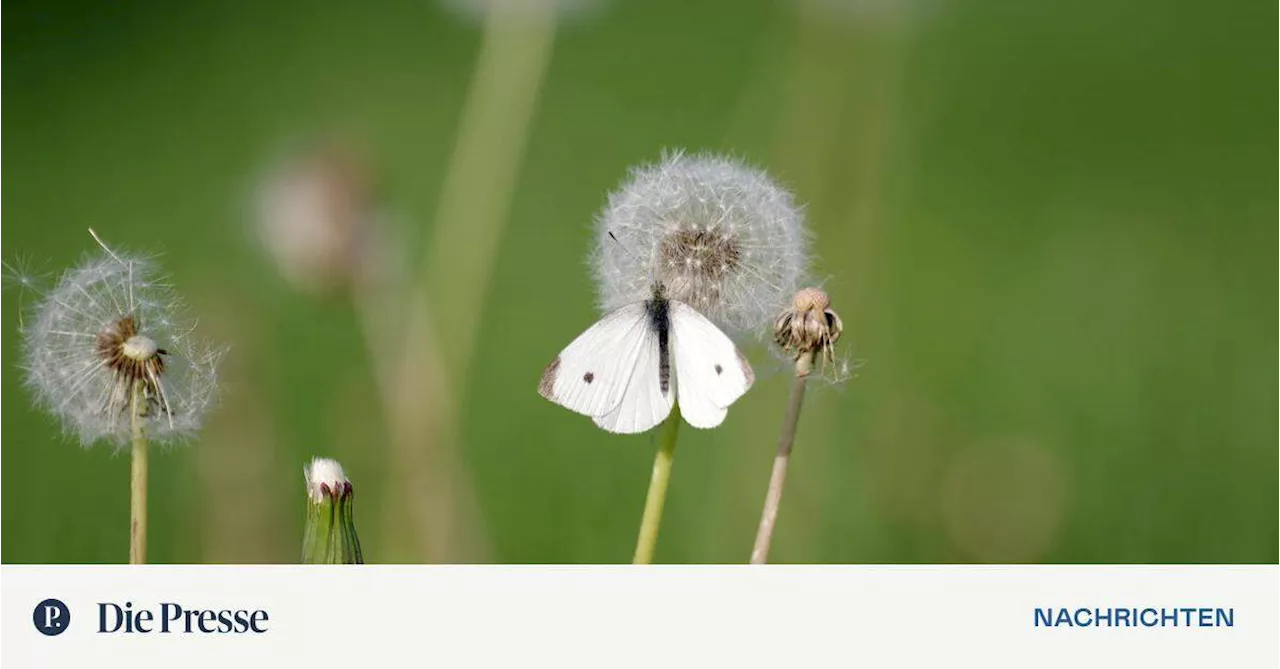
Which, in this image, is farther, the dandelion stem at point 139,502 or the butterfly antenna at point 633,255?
the butterfly antenna at point 633,255

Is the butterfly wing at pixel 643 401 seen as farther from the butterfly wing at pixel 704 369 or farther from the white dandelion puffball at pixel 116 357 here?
the white dandelion puffball at pixel 116 357

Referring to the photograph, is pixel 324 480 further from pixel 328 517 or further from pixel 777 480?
pixel 777 480

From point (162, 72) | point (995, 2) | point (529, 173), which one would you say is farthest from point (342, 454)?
point (995, 2)

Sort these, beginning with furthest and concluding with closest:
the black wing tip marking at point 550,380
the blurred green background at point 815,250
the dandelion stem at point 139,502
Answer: the blurred green background at point 815,250 < the black wing tip marking at point 550,380 < the dandelion stem at point 139,502

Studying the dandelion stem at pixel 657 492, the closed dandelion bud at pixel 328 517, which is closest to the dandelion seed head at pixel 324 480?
the closed dandelion bud at pixel 328 517

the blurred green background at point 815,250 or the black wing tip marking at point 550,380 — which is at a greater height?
the blurred green background at point 815,250

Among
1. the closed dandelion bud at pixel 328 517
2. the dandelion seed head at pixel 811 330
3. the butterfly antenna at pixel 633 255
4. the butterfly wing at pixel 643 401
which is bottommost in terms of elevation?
the closed dandelion bud at pixel 328 517
